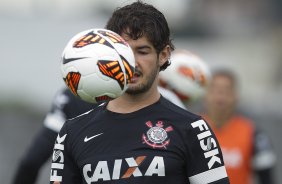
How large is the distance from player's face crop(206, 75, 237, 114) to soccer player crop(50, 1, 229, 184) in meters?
4.31

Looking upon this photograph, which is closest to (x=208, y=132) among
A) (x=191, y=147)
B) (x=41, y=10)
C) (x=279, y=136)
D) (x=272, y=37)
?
(x=191, y=147)

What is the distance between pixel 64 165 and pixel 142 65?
0.72m

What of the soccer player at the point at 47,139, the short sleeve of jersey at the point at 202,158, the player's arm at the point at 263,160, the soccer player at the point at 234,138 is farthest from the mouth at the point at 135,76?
the player's arm at the point at 263,160

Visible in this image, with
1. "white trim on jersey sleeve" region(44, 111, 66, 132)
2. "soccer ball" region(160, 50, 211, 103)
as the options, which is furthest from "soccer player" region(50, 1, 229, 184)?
"white trim on jersey sleeve" region(44, 111, 66, 132)

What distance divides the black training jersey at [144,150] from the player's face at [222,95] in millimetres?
4429

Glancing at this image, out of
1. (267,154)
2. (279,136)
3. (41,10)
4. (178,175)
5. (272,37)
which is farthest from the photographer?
(272,37)

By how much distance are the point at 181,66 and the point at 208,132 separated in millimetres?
2946

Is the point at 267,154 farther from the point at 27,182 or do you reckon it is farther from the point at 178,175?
the point at 178,175

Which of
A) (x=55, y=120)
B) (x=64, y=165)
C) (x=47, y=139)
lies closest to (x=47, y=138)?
(x=47, y=139)

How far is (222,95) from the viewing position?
10320mm

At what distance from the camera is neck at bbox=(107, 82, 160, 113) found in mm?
5914

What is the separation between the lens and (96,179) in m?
5.72

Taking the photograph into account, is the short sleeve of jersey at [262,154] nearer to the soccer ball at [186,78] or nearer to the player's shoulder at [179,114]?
the soccer ball at [186,78]

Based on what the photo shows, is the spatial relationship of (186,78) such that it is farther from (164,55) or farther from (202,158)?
(202,158)
